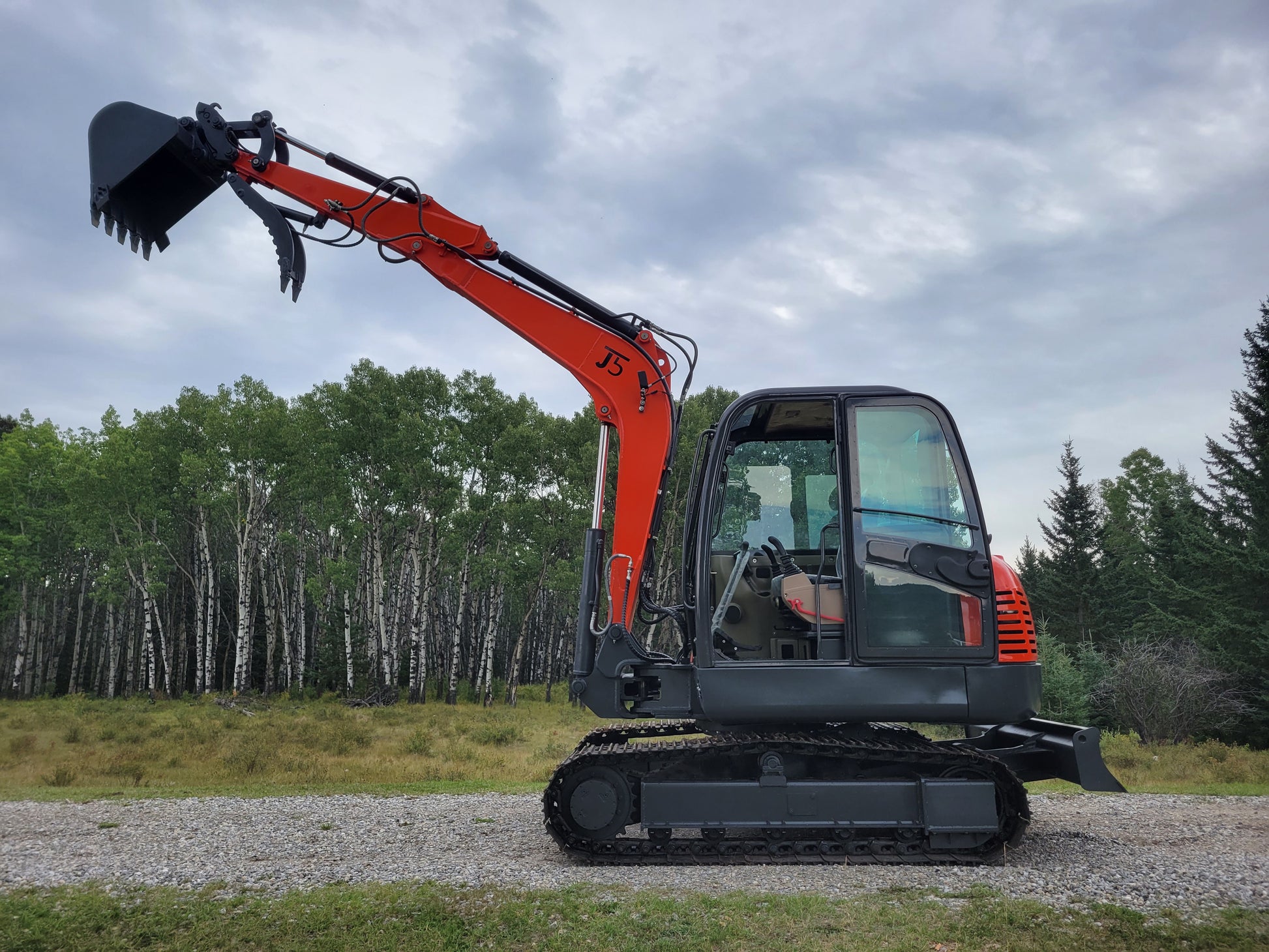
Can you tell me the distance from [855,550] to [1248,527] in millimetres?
25628

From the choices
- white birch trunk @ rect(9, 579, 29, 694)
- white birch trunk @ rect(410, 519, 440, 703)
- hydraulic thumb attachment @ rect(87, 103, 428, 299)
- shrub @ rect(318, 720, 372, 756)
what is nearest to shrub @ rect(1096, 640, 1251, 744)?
shrub @ rect(318, 720, 372, 756)

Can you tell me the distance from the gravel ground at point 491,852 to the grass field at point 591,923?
0.30 metres

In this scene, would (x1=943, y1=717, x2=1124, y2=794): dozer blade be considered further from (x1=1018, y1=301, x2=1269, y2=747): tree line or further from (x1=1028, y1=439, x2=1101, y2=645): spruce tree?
(x1=1028, y1=439, x2=1101, y2=645): spruce tree

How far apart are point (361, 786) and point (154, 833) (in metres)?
2.91

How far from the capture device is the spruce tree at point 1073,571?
33.9 m

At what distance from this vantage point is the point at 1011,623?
5.43 meters

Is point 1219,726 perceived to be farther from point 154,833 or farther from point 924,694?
point 154,833

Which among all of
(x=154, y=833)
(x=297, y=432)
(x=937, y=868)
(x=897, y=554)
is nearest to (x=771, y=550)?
(x=897, y=554)

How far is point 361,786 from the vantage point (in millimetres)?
9211

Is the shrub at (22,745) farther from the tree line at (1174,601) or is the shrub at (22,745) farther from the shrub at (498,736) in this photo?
the tree line at (1174,601)

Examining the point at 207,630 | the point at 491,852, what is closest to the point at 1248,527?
the point at 491,852

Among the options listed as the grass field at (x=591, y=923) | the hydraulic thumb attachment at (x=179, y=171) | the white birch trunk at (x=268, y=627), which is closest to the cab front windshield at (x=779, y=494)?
the grass field at (x=591, y=923)

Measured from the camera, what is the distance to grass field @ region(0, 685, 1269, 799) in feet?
31.7

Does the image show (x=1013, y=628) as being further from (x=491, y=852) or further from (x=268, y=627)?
(x=268, y=627)
